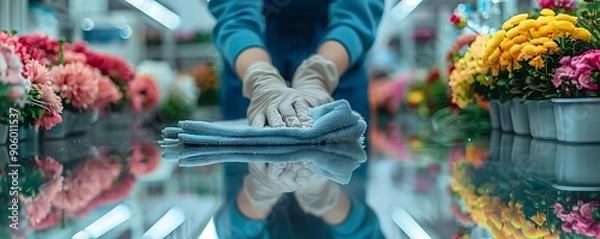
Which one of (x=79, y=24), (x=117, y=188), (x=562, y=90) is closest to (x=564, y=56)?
(x=562, y=90)

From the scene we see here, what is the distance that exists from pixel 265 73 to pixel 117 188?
684 millimetres

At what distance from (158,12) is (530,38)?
639cm

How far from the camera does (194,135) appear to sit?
1.38 m

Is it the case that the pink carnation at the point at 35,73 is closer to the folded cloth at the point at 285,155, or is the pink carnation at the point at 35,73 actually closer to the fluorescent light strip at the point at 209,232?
the folded cloth at the point at 285,155

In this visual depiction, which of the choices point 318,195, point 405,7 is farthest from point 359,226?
point 405,7

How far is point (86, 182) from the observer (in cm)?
100

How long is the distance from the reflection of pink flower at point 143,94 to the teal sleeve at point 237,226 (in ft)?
6.59

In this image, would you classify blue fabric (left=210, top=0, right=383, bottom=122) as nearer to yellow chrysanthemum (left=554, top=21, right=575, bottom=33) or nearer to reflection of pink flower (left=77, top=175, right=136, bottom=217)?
yellow chrysanthemum (left=554, top=21, right=575, bottom=33)

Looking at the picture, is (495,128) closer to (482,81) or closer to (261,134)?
(482,81)

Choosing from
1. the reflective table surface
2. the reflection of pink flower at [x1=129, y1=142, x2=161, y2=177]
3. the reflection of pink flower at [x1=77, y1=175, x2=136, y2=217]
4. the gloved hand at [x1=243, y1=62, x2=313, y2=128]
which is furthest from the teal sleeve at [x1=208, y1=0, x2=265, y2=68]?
the reflection of pink flower at [x1=77, y1=175, x2=136, y2=217]

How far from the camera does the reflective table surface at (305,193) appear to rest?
64 centimetres

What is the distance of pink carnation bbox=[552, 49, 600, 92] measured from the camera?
1.30m

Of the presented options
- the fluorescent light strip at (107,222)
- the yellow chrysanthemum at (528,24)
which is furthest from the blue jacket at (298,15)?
the fluorescent light strip at (107,222)

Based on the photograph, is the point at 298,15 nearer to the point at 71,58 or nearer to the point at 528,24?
the point at 71,58
